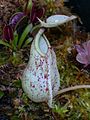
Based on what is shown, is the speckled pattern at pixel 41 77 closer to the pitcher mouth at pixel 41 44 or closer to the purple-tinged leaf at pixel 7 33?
the pitcher mouth at pixel 41 44

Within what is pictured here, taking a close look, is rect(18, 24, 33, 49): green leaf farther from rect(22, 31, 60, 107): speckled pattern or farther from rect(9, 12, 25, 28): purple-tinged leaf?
rect(22, 31, 60, 107): speckled pattern

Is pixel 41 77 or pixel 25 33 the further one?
pixel 25 33

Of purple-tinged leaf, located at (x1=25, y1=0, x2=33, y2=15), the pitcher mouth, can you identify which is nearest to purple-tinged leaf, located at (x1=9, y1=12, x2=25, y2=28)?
purple-tinged leaf, located at (x1=25, y1=0, x2=33, y2=15)

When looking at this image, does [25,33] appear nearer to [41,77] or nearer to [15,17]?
[15,17]

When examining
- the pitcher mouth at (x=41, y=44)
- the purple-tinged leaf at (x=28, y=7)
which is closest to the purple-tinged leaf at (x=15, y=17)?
the purple-tinged leaf at (x=28, y=7)

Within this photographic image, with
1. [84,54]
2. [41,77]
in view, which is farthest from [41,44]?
[84,54]
